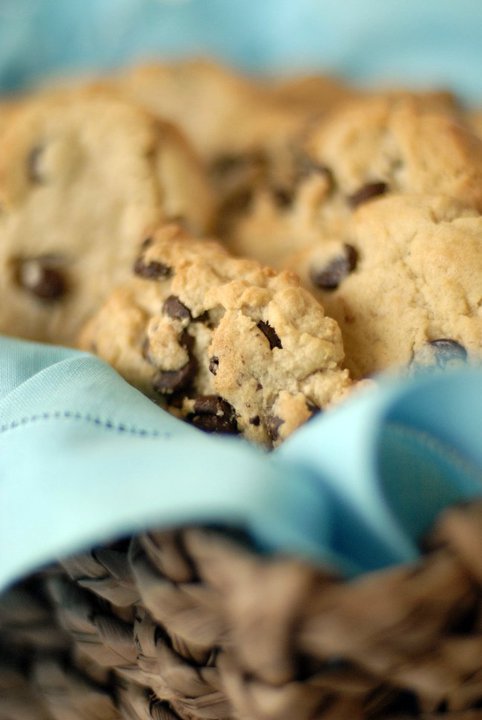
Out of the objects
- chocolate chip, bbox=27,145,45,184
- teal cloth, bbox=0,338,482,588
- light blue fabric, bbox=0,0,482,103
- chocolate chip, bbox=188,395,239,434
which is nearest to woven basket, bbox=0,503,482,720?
teal cloth, bbox=0,338,482,588

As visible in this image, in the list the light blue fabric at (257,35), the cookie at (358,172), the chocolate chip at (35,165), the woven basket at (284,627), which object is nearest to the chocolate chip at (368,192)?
the cookie at (358,172)

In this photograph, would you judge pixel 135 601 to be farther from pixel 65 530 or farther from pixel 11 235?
pixel 11 235

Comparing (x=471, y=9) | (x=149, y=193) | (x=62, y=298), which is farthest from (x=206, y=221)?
(x=471, y=9)

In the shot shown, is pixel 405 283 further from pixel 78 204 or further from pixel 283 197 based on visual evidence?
pixel 78 204

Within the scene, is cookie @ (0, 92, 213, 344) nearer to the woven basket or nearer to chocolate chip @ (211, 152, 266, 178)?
chocolate chip @ (211, 152, 266, 178)

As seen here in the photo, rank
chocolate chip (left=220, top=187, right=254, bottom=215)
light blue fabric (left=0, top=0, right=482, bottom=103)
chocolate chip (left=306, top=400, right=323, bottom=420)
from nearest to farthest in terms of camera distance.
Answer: chocolate chip (left=306, top=400, right=323, bottom=420), chocolate chip (left=220, top=187, right=254, bottom=215), light blue fabric (left=0, top=0, right=482, bottom=103)

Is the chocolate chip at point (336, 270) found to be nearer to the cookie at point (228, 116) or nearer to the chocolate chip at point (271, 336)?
the chocolate chip at point (271, 336)

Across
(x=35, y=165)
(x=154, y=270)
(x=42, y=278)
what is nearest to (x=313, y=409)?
(x=154, y=270)
